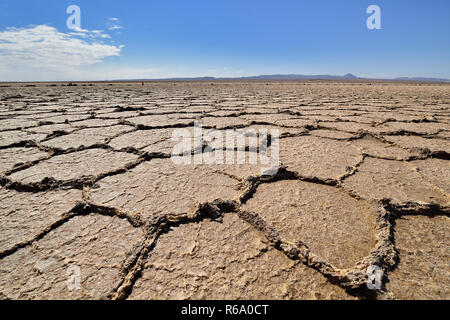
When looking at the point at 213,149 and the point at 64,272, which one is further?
the point at 213,149

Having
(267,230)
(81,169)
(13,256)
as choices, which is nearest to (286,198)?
(267,230)

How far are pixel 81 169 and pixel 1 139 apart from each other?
0.95 metres

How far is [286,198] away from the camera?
826 millimetres

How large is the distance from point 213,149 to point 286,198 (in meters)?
0.62

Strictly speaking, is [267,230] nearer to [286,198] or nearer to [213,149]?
[286,198]

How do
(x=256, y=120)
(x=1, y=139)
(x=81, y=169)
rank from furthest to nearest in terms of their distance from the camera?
1. (x=256, y=120)
2. (x=1, y=139)
3. (x=81, y=169)
